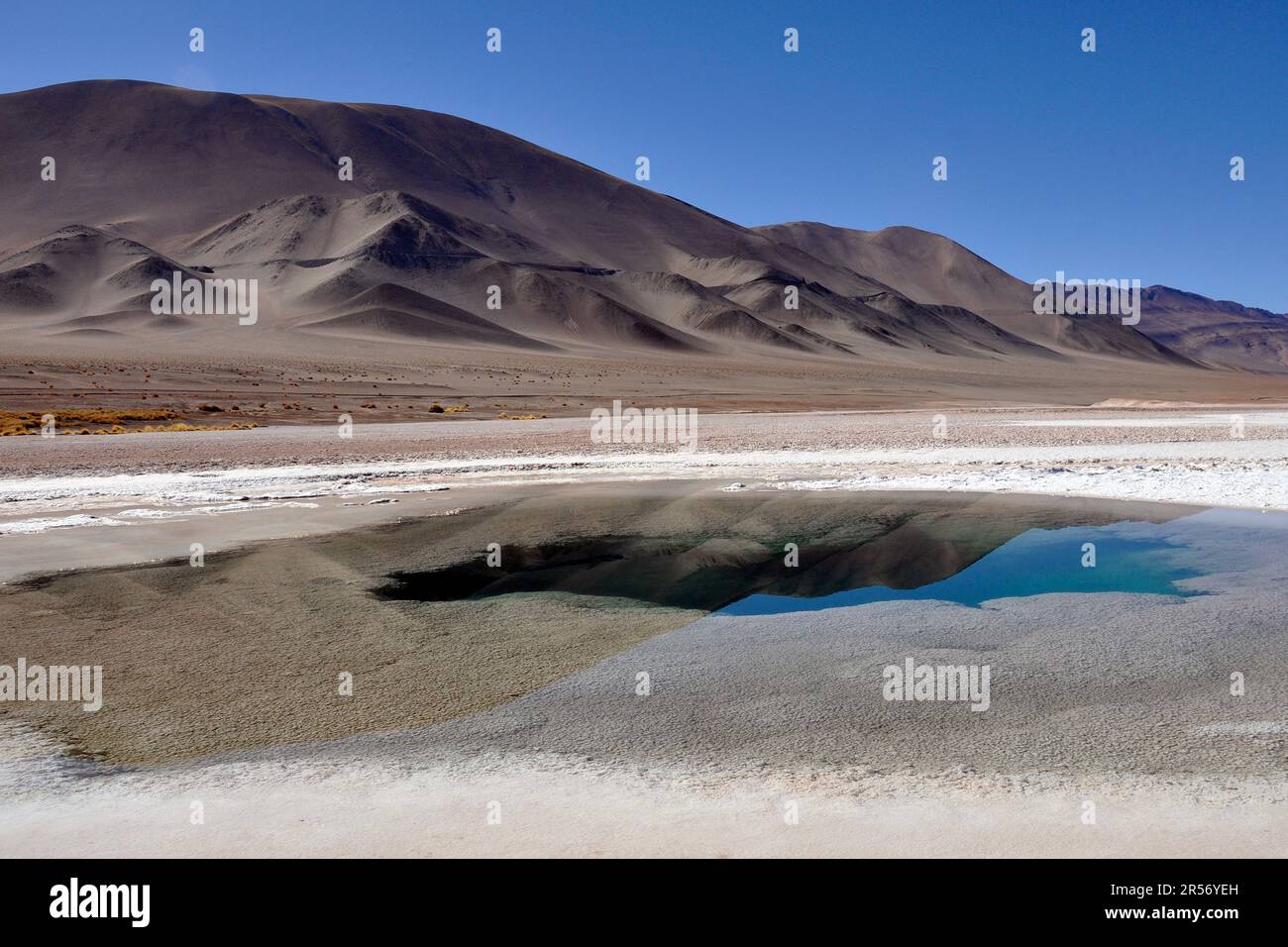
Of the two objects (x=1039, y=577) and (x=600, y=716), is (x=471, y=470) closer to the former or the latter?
(x=1039, y=577)

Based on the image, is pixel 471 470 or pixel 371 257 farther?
pixel 371 257

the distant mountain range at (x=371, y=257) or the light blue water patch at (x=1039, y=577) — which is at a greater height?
the distant mountain range at (x=371, y=257)

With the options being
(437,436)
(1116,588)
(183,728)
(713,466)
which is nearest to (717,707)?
(183,728)

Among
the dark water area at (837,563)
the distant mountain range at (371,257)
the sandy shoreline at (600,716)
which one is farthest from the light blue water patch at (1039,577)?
the distant mountain range at (371,257)

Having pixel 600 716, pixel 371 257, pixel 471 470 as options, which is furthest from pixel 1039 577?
pixel 371 257

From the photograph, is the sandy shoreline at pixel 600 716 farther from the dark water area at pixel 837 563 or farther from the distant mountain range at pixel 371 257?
the distant mountain range at pixel 371 257

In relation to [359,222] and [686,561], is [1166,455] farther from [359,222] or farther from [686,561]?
[359,222]
